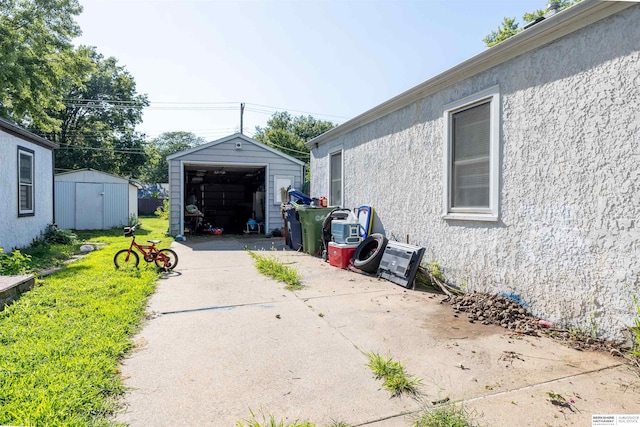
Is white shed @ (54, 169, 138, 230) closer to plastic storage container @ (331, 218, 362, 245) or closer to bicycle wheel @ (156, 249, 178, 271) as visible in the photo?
bicycle wheel @ (156, 249, 178, 271)

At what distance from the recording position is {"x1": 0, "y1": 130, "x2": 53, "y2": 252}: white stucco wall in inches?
280

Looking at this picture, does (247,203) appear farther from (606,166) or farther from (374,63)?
(606,166)

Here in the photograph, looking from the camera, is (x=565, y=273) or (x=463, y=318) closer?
(x=565, y=273)

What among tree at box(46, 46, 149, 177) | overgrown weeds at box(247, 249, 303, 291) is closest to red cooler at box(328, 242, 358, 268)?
overgrown weeds at box(247, 249, 303, 291)

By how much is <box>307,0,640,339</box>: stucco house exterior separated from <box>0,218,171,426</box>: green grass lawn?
12.7 feet

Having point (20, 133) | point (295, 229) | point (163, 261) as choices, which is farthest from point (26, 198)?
point (295, 229)

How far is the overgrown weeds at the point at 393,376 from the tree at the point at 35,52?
1202 centimetres

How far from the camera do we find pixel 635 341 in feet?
8.92

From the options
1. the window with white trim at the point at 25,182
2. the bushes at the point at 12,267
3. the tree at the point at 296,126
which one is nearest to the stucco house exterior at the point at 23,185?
the window with white trim at the point at 25,182

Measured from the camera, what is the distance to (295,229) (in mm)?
9078

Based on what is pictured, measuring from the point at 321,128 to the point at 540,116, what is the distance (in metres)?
37.0

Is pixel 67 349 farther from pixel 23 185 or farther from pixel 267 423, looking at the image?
pixel 23 185

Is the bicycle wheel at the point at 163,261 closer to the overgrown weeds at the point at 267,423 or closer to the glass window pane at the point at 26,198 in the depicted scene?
the glass window pane at the point at 26,198

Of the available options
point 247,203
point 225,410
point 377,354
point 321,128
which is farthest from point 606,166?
point 321,128
